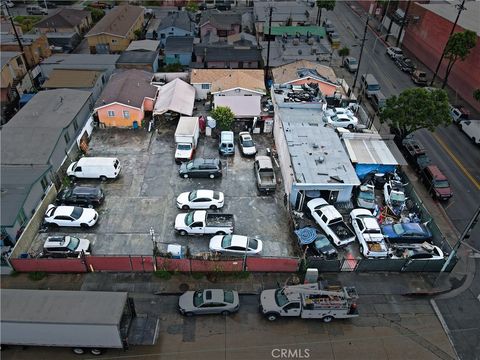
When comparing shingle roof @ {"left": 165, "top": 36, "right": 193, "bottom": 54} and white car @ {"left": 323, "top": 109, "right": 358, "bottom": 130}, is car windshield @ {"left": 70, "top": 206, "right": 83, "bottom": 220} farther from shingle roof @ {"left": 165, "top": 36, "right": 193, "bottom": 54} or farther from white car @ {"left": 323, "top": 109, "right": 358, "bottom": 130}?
shingle roof @ {"left": 165, "top": 36, "right": 193, "bottom": 54}

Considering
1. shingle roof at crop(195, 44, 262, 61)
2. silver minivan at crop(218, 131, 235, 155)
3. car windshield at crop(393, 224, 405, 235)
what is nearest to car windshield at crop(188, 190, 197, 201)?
silver minivan at crop(218, 131, 235, 155)

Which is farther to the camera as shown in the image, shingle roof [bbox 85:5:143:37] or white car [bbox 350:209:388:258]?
shingle roof [bbox 85:5:143:37]

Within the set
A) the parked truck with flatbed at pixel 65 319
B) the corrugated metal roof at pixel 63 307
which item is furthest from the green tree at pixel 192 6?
the parked truck with flatbed at pixel 65 319

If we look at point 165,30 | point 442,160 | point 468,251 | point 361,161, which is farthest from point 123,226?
→ point 165,30

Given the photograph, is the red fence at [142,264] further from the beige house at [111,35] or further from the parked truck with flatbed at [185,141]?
the beige house at [111,35]

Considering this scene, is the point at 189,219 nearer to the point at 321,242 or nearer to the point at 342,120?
the point at 321,242
